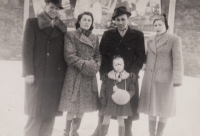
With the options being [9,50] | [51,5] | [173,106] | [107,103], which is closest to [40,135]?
[107,103]

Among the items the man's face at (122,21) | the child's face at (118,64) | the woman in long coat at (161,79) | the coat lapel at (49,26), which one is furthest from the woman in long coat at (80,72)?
the woman in long coat at (161,79)

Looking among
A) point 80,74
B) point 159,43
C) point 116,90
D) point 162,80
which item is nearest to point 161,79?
point 162,80

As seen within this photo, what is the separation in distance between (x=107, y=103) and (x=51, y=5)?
4.87ft

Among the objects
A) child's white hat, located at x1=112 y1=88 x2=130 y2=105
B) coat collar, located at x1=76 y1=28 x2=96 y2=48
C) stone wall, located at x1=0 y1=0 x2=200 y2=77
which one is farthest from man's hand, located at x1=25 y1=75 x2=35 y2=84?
stone wall, located at x1=0 y1=0 x2=200 y2=77

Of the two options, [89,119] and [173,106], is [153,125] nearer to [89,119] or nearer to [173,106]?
[173,106]

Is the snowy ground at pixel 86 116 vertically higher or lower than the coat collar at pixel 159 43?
lower

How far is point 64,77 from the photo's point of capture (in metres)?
2.77

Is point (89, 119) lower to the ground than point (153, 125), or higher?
lower

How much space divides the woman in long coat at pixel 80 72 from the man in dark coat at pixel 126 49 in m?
0.20

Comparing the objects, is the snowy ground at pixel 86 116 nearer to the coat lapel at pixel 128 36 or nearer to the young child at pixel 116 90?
the young child at pixel 116 90

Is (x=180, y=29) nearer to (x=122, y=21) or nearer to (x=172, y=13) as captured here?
(x=172, y=13)

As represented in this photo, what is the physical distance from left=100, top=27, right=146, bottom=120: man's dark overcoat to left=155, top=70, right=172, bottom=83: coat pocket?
0.29 m

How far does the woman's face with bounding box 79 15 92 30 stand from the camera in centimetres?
268

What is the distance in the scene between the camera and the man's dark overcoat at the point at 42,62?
2.54 metres
